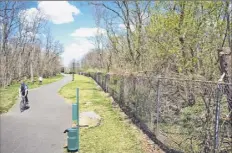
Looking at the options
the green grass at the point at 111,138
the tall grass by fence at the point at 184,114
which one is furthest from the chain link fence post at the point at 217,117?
the green grass at the point at 111,138

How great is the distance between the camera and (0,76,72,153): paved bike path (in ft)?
29.2

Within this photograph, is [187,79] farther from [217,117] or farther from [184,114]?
[217,117]

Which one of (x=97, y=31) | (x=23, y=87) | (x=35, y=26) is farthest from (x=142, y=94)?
(x=35, y=26)

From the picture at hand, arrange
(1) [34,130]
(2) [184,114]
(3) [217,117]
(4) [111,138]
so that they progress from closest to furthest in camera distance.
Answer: (3) [217,117] < (2) [184,114] < (4) [111,138] < (1) [34,130]

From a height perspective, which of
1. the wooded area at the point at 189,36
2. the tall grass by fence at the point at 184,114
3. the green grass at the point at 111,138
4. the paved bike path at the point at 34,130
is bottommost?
the paved bike path at the point at 34,130

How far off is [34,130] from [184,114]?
20.8ft

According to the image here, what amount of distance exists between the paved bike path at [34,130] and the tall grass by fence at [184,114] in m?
3.18

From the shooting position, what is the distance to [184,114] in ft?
26.0

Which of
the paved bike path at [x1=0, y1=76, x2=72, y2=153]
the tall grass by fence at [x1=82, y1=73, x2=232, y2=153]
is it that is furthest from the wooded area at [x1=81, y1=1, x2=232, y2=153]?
the paved bike path at [x1=0, y1=76, x2=72, y2=153]

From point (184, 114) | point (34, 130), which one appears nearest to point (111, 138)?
point (184, 114)

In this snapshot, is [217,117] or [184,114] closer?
[217,117]

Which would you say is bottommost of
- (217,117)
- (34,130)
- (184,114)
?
(34,130)

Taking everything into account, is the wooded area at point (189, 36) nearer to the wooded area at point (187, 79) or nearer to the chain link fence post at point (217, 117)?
the wooded area at point (187, 79)

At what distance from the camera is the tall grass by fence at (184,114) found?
5828mm
